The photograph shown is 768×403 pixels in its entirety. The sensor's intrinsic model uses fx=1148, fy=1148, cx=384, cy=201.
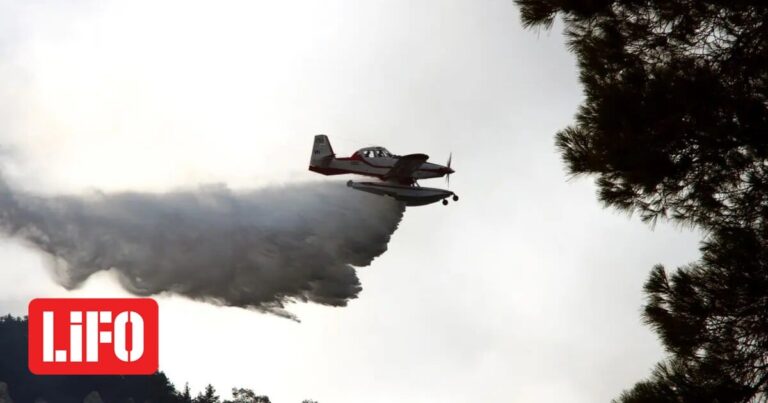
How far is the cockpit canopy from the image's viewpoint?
4659cm

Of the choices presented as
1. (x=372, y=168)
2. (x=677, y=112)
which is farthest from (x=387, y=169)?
(x=677, y=112)

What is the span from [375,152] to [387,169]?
130 cm

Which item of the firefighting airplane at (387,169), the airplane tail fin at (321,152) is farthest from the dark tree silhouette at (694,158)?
the airplane tail fin at (321,152)

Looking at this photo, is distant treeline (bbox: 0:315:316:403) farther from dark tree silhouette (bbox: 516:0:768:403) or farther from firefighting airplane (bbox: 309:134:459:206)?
dark tree silhouette (bbox: 516:0:768:403)

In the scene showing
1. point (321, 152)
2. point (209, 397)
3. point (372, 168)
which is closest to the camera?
point (372, 168)

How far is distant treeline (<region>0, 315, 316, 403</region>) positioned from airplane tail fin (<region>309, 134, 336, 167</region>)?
375 feet

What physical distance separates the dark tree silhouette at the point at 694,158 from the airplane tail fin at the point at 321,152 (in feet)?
97.5

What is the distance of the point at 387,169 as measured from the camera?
4591cm

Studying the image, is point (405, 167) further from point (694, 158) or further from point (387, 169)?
point (694, 158)

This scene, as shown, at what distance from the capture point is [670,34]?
18.0 m

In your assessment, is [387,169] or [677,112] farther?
[387,169]

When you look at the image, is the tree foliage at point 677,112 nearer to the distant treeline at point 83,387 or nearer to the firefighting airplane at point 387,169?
the firefighting airplane at point 387,169

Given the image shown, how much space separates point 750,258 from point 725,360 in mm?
1470

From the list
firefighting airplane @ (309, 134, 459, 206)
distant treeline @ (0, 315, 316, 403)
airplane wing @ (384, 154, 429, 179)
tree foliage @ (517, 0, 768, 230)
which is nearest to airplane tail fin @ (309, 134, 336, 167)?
firefighting airplane @ (309, 134, 459, 206)
